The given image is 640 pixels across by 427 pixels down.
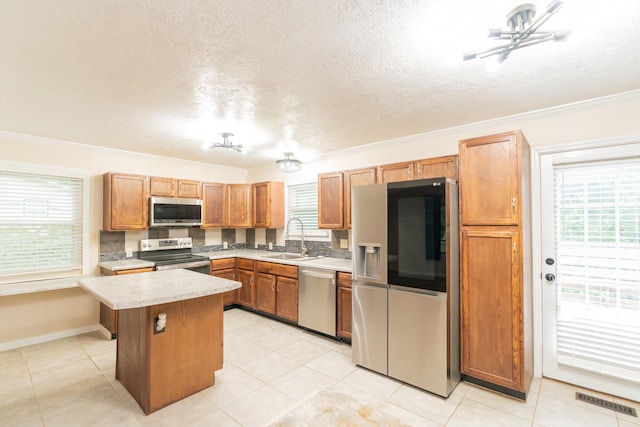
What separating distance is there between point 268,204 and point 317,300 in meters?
1.97

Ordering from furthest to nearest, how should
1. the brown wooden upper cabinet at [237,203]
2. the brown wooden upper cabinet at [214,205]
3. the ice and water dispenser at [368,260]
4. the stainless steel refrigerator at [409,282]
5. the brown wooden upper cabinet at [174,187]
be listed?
1. the brown wooden upper cabinet at [237,203]
2. the brown wooden upper cabinet at [214,205]
3. the brown wooden upper cabinet at [174,187]
4. the ice and water dispenser at [368,260]
5. the stainless steel refrigerator at [409,282]

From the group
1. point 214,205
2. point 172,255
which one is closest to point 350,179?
point 214,205

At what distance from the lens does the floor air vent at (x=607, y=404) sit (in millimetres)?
2344

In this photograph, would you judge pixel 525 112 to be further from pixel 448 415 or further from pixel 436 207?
pixel 448 415

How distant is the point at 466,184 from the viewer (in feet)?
8.90

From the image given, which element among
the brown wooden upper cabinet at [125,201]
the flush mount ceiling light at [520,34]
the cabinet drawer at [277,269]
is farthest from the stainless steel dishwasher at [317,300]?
the flush mount ceiling light at [520,34]

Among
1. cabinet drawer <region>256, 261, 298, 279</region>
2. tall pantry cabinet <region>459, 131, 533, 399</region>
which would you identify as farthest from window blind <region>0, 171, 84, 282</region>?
tall pantry cabinet <region>459, 131, 533, 399</region>

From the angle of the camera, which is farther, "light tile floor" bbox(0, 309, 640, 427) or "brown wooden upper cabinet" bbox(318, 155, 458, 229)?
"brown wooden upper cabinet" bbox(318, 155, 458, 229)

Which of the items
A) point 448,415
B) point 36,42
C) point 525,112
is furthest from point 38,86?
point 525,112

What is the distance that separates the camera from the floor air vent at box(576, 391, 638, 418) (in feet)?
7.69

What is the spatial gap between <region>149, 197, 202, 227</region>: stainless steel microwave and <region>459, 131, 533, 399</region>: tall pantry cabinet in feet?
12.8

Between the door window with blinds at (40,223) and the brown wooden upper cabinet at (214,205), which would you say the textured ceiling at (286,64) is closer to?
the door window with blinds at (40,223)

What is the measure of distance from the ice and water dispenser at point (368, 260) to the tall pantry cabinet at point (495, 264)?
768mm

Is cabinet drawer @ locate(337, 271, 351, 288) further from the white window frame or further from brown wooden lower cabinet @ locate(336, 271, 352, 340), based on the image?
the white window frame
